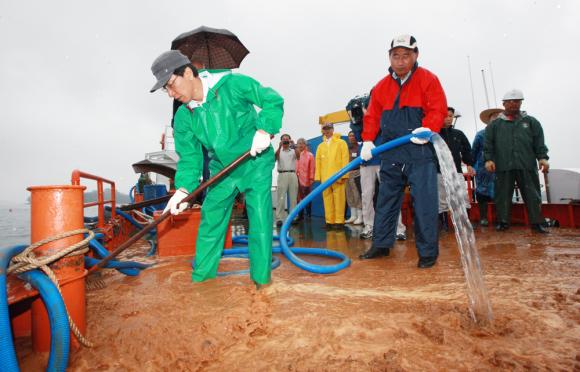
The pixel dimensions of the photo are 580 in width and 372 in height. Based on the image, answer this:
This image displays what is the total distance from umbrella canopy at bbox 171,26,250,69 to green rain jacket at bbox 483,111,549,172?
4.68 meters

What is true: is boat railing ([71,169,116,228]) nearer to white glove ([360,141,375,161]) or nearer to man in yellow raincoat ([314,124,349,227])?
white glove ([360,141,375,161])

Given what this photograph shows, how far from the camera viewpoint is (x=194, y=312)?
2.04 m

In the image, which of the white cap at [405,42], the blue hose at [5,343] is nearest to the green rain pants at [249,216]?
the blue hose at [5,343]

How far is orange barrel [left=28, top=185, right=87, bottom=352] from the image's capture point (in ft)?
5.30

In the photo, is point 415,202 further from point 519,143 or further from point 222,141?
Answer: point 519,143

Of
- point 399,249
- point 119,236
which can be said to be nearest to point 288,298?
point 399,249

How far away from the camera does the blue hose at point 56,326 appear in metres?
1.40

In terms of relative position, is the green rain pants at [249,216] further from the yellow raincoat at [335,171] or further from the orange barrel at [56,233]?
the yellow raincoat at [335,171]

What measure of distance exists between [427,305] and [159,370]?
1527mm

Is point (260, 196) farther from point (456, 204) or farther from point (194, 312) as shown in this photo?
point (456, 204)

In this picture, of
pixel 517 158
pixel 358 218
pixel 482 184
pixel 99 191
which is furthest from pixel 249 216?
pixel 482 184

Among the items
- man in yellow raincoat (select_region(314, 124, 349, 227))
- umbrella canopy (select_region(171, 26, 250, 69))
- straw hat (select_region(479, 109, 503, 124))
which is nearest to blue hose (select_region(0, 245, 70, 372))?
umbrella canopy (select_region(171, 26, 250, 69))

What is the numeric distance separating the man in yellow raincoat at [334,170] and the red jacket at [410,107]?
283 centimetres

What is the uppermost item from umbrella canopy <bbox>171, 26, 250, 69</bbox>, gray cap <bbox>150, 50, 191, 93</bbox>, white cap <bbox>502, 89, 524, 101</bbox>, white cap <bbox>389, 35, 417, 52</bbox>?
umbrella canopy <bbox>171, 26, 250, 69</bbox>
